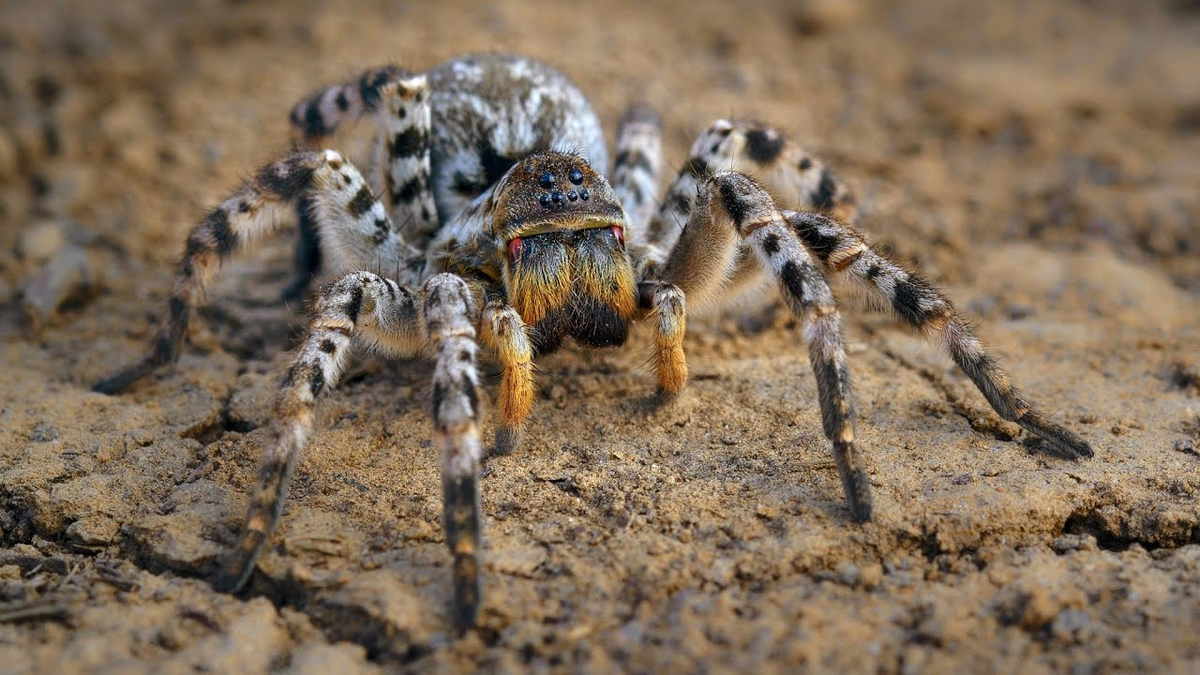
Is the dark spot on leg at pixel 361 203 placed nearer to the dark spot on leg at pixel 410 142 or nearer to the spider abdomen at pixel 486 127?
the dark spot on leg at pixel 410 142

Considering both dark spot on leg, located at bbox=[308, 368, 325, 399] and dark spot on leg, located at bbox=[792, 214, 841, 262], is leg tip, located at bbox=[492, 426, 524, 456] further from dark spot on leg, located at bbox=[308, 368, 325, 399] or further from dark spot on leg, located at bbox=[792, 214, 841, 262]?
dark spot on leg, located at bbox=[792, 214, 841, 262]

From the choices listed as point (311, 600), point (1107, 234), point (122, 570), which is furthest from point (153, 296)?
point (1107, 234)

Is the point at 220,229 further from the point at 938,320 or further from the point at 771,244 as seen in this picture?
the point at 938,320

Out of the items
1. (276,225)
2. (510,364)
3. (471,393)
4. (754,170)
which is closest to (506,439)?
(510,364)

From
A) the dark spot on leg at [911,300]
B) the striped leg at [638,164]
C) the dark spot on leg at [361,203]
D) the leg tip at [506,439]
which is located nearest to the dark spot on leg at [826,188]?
the striped leg at [638,164]

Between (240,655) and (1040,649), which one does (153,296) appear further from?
(1040,649)

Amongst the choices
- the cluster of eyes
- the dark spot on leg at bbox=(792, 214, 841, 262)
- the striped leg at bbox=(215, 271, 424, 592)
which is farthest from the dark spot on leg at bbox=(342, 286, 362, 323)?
the dark spot on leg at bbox=(792, 214, 841, 262)

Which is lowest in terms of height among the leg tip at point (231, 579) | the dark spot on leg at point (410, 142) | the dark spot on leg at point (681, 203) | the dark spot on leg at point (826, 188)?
the leg tip at point (231, 579)
